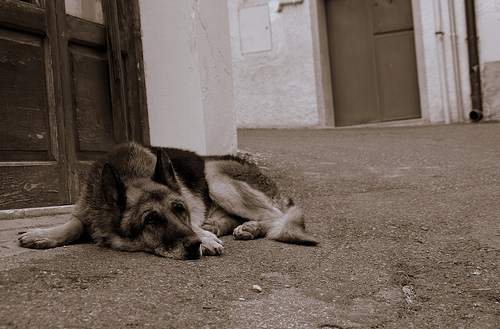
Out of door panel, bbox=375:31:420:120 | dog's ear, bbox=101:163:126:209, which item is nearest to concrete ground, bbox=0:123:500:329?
dog's ear, bbox=101:163:126:209

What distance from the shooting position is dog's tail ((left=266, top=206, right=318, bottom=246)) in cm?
389

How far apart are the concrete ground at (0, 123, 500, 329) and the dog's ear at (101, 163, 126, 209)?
0.30 metres

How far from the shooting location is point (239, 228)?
4.08m

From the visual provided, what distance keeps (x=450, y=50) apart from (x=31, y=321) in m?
11.1

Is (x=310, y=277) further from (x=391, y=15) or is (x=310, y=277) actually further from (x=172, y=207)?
(x=391, y=15)

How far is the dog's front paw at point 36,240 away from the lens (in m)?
3.33

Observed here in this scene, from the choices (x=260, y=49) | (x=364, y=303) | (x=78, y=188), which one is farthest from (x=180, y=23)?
(x=260, y=49)

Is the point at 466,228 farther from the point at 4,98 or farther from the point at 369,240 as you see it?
the point at 4,98

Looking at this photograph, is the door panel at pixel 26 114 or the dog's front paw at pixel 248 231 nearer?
the dog's front paw at pixel 248 231

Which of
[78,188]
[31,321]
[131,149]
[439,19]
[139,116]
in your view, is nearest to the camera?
[31,321]

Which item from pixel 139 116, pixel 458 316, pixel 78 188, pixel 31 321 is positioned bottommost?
pixel 458 316

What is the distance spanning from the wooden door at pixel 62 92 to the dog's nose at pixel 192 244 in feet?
6.26

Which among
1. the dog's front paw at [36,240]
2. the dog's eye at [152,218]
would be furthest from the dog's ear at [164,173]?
the dog's front paw at [36,240]

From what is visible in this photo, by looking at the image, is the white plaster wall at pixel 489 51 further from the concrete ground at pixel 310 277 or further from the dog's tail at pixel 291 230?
the dog's tail at pixel 291 230
